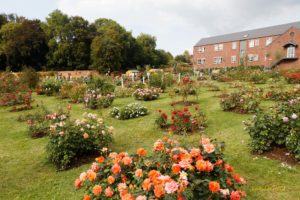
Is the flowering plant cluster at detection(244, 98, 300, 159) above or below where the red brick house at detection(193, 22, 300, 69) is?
below

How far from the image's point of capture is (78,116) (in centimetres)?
1011

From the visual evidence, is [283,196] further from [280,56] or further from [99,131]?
[280,56]

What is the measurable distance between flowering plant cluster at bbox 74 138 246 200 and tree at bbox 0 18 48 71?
45.3 meters

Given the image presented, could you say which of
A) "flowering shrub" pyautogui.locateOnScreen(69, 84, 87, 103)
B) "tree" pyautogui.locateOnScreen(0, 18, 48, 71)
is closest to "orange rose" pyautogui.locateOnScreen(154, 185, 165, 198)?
"flowering shrub" pyautogui.locateOnScreen(69, 84, 87, 103)

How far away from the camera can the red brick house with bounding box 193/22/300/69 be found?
124 feet

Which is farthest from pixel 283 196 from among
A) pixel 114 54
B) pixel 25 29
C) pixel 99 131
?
pixel 25 29

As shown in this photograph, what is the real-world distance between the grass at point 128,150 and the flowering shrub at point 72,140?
30 centimetres

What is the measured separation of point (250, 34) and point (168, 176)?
49298 mm

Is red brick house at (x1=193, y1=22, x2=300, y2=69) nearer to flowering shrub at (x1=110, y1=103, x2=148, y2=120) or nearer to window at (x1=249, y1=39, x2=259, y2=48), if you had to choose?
window at (x1=249, y1=39, x2=259, y2=48)

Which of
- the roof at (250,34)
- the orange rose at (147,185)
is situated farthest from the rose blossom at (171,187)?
the roof at (250,34)

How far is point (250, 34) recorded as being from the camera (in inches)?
1816

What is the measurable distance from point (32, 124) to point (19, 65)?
138 ft

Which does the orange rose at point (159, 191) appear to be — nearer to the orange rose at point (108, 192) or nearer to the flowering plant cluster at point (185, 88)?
the orange rose at point (108, 192)

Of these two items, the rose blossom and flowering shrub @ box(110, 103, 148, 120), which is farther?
flowering shrub @ box(110, 103, 148, 120)
